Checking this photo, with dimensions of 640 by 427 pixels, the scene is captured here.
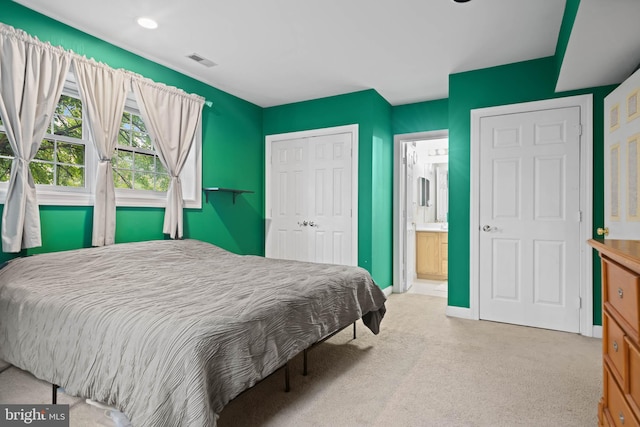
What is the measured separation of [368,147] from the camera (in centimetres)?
428

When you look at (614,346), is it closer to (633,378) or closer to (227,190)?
(633,378)

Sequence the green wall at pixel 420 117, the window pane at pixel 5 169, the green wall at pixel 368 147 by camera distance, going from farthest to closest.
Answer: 1. the green wall at pixel 420 117
2. the green wall at pixel 368 147
3. the window pane at pixel 5 169

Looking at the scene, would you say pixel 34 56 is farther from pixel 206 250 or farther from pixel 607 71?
pixel 607 71

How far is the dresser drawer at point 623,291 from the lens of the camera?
111cm

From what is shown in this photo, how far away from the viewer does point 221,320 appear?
1.54 metres

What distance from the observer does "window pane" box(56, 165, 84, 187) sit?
286 cm

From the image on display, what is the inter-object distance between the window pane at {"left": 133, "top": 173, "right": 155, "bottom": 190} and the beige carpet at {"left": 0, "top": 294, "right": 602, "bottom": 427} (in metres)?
1.78

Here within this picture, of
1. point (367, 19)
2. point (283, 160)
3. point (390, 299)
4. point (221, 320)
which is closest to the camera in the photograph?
point (221, 320)

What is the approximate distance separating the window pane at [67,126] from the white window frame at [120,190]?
44 millimetres

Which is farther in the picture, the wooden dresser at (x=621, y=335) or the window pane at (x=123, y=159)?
the window pane at (x=123, y=159)

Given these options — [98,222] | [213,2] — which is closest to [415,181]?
[213,2]

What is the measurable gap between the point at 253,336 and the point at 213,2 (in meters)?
2.36

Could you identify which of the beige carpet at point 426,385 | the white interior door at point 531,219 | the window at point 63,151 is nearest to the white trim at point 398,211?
the white interior door at point 531,219

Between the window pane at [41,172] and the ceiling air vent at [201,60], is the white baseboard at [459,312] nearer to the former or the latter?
the ceiling air vent at [201,60]
